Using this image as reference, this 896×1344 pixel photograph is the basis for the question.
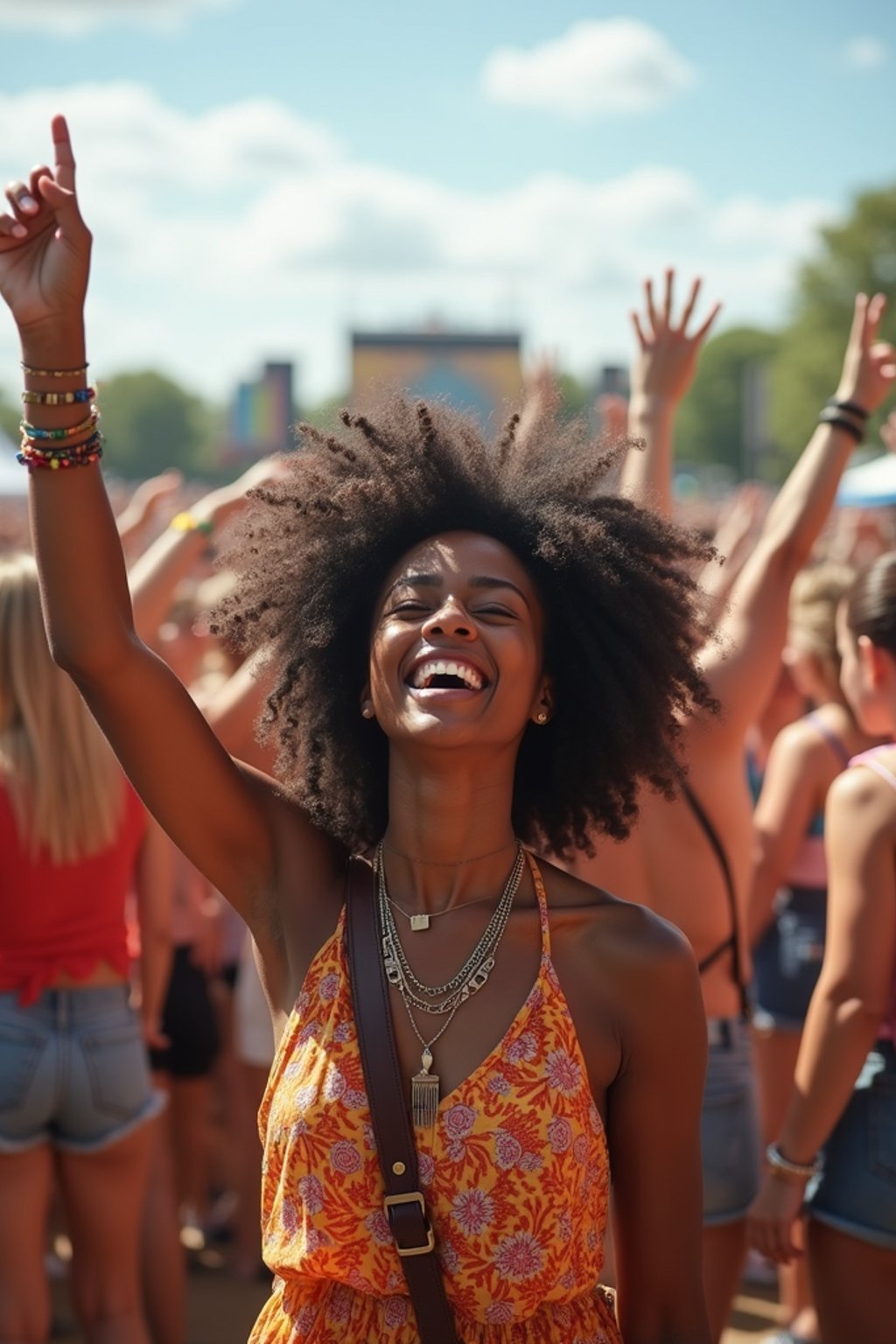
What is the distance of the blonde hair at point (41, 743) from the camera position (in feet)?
12.4

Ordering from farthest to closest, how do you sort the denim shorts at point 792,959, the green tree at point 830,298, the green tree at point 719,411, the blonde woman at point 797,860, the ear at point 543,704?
1. the green tree at point 719,411
2. the green tree at point 830,298
3. the denim shorts at point 792,959
4. the blonde woman at point 797,860
5. the ear at point 543,704

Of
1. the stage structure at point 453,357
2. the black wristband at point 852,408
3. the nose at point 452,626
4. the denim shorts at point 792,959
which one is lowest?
the stage structure at point 453,357

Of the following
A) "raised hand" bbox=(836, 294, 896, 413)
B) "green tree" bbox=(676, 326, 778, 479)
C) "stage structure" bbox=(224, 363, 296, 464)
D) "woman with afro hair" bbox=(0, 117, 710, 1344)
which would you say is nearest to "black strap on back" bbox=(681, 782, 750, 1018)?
"woman with afro hair" bbox=(0, 117, 710, 1344)

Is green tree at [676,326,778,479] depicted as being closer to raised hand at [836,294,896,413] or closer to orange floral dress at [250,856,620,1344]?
raised hand at [836,294,896,413]

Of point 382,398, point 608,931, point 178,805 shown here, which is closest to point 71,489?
point 178,805

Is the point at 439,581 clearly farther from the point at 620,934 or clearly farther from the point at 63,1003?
the point at 63,1003

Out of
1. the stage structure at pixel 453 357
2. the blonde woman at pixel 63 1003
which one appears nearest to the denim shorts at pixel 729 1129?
the blonde woman at pixel 63 1003

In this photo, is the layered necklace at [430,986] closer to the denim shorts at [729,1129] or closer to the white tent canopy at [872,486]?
the denim shorts at [729,1129]

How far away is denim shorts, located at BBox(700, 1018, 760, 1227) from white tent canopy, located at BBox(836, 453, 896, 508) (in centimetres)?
443

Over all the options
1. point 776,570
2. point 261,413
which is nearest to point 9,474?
point 776,570

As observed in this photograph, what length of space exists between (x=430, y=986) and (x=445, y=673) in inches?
18.1

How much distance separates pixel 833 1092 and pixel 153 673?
1.66m

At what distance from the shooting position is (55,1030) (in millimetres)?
3781

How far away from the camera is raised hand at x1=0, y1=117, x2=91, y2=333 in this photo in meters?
2.10
